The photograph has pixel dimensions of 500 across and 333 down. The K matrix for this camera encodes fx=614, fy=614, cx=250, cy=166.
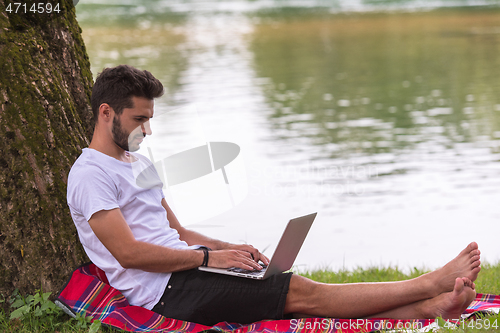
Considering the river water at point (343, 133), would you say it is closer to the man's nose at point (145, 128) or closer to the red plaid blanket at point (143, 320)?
the man's nose at point (145, 128)

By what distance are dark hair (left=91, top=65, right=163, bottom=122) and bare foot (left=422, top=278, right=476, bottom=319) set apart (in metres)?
1.70

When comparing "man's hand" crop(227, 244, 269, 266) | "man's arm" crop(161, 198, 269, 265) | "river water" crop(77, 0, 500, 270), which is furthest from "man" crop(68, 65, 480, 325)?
"river water" crop(77, 0, 500, 270)

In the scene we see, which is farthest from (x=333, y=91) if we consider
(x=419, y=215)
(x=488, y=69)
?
(x=419, y=215)

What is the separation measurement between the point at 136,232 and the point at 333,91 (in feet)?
35.8

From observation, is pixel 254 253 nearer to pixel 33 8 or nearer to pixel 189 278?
pixel 189 278

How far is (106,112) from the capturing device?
2.94m

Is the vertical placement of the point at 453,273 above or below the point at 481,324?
above

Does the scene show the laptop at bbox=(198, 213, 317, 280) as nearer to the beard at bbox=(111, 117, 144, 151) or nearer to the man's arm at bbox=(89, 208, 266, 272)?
the man's arm at bbox=(89, 208, 266, 272)

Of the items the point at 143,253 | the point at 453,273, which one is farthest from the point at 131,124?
the point at 453,273

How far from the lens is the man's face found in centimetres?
294

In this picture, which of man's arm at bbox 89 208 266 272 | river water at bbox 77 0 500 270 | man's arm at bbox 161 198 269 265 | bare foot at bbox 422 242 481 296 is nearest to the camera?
man's arm at bbox 89 208 266 272

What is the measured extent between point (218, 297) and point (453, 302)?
3.58 ft

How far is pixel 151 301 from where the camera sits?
9.75 feet

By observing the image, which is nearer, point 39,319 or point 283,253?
point 283,253
